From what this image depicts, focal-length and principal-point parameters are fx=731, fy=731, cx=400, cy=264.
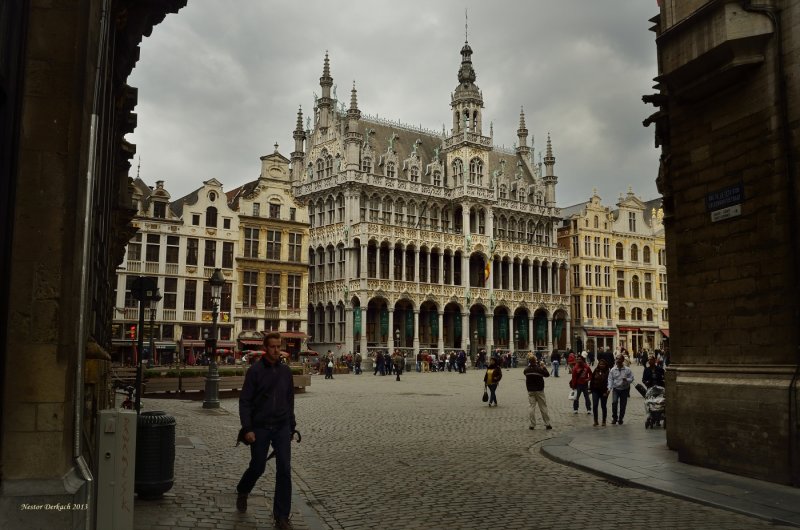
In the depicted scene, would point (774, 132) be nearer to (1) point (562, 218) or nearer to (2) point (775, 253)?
(2) point (775, 253)

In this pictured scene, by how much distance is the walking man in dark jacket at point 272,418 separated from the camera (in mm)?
7512

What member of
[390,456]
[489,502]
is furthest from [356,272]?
[489,502]

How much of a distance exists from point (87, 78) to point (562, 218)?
73.2m

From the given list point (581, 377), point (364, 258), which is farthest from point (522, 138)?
point (581, 377)

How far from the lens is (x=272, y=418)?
7.64 metres

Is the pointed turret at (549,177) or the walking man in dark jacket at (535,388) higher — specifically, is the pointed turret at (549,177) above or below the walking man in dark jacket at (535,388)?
above

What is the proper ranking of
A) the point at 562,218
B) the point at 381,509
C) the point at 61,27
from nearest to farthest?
the point at 61,27 → the point at 381,509 → the point at 562,218

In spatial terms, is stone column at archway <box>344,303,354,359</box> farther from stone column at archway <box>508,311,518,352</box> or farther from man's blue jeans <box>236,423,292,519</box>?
man's blue jeans <box>236,423,292,519</box>

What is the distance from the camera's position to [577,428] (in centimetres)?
1753

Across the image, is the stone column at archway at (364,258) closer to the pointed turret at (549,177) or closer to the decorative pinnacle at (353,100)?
the decorative pinnacle at (353,100)

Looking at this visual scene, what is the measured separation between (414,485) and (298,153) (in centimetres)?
6006

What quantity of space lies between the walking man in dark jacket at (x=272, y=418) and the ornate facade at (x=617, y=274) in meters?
67.6

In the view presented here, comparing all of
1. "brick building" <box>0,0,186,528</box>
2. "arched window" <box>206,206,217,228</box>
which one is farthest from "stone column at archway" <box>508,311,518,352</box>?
"brick building" <box>0,0,186,528</box>

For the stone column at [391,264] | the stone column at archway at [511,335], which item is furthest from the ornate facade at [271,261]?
A: the stone column at archway at [511,335]
